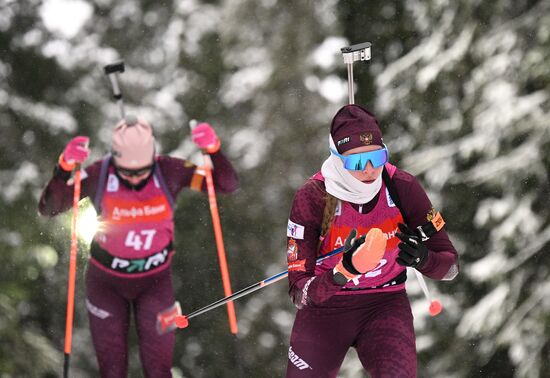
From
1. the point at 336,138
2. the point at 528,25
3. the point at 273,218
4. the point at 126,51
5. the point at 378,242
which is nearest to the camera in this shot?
the point at 378,242

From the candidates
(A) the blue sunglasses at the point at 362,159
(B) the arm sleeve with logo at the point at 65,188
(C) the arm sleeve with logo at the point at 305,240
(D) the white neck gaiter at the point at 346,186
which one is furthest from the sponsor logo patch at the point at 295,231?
(B) the arm sleeve with logo at the point at 65,188

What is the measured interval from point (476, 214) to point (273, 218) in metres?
1.06

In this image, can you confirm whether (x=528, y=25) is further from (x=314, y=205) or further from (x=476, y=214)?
(x=314, y=205)

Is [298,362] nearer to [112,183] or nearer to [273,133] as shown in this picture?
[112,183]

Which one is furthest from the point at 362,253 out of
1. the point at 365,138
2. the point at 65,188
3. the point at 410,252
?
the point at 65,188

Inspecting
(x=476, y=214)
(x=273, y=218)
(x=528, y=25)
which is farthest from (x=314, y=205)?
(x=528, y=25)

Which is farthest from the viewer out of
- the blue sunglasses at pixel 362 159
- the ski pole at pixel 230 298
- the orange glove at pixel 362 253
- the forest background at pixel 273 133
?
the forest background at pixel 273 133

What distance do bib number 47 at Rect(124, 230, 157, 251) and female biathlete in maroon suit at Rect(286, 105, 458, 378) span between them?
672 mm

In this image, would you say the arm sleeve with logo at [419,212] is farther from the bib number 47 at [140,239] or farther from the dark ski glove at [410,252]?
the bib number 47 at [140,239]

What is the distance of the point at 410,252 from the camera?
268 cm

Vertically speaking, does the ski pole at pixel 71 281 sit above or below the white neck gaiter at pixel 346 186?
below

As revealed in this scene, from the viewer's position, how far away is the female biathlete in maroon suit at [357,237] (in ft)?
9.25

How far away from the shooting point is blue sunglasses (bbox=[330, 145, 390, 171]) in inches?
111

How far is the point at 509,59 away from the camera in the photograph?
401 centimetres
